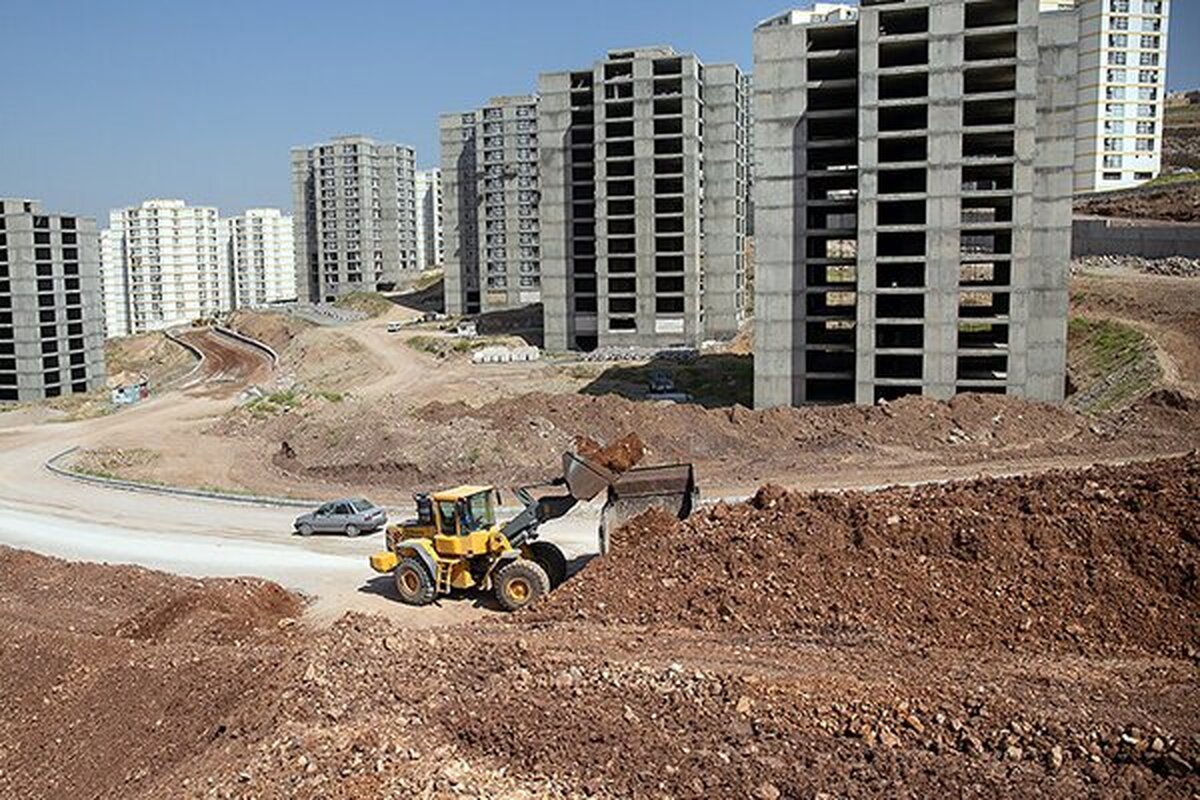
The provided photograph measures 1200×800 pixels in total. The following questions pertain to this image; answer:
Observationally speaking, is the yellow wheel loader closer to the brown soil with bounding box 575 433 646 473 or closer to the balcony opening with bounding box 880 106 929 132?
the brown soil with bounding box 575 433 646 473

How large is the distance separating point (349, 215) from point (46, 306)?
60.3 m

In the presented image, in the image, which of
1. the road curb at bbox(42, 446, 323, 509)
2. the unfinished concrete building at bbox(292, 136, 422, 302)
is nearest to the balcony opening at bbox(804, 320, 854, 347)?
the road curb at bbox(42, 446, 323, 509)

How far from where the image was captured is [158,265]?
167500 millimetres

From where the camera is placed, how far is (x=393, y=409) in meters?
50.8

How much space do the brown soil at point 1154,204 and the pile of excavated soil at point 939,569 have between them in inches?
2287

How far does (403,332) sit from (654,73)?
110 ft

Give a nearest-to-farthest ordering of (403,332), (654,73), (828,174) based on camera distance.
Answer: (828,174)
(654,73)
(403,332)

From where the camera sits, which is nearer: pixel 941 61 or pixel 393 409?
pixel 941 61

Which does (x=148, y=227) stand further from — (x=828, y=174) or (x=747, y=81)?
(x=828, y=174)

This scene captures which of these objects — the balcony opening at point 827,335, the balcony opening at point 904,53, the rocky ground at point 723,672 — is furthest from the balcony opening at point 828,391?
the rocky ground at point 723,672

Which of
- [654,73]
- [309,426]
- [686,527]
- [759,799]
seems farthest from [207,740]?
[654,73]

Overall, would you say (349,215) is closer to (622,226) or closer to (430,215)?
(430,215)

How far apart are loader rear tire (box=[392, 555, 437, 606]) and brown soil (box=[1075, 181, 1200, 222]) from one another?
6497cm

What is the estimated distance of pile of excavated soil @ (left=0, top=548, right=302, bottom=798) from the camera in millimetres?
16406
